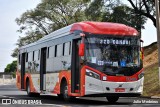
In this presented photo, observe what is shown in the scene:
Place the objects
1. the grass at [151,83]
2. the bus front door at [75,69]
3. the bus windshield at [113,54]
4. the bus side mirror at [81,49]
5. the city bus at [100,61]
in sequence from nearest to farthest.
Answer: the bus side mirror at [81,49]
the city bus at [100,61]
the bus windshield at [113,54]
the bus front door at [75,69]
the grass at [151,83]

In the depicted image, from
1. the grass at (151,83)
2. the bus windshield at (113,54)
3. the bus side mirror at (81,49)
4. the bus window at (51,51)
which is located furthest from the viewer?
the grass at (151,83)

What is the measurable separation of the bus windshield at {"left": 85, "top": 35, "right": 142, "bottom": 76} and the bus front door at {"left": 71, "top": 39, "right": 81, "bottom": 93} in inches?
34.6

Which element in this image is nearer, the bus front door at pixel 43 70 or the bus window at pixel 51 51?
the bus window at pixel 51 51

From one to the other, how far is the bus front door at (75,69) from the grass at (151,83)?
9.00 metres

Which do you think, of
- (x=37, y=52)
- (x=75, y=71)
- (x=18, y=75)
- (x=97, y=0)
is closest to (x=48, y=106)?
(x=75, y=71)

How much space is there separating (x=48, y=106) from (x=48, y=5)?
59.8m

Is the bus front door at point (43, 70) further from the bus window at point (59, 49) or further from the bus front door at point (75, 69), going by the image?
the bus front door at point (75, 69)

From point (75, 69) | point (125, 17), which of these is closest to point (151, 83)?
point (75, 69)

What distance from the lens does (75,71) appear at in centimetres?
1848

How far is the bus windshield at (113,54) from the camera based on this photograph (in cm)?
1766

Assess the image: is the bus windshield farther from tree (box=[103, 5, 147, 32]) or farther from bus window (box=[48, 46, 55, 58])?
tree (box=[103, 5, 147, 32])

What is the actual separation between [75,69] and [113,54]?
1.77 m

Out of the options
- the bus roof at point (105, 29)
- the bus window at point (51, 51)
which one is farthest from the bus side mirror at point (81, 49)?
the bus window at point (51, 51)

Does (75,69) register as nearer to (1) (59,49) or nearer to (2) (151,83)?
(1) (59,49)
